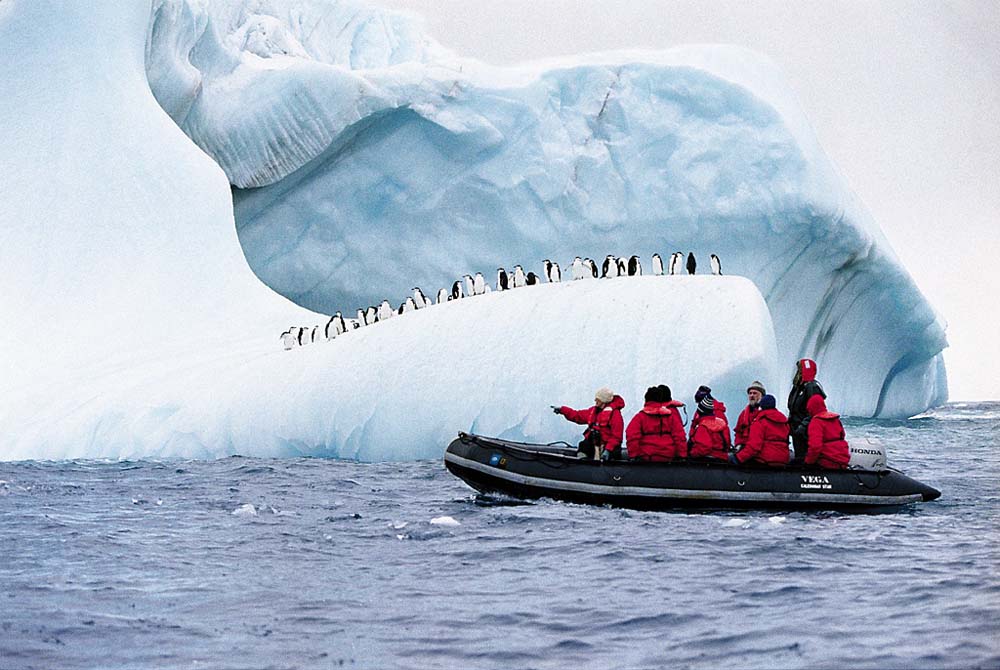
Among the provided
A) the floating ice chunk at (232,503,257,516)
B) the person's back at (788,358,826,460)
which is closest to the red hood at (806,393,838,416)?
the person's back at (788,358,826,460)

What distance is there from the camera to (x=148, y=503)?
866 cm

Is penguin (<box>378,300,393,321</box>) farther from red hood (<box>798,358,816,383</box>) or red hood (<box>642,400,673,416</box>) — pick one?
red hood (<box>798,358,816,383</box>)

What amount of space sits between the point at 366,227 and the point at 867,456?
1134cm

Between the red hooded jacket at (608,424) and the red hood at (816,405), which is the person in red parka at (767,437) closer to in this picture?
the red hood at (816,405)

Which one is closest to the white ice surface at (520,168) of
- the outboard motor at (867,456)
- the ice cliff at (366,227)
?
the ice cliff at (366,227)

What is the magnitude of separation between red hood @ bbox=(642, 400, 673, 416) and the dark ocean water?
72cm

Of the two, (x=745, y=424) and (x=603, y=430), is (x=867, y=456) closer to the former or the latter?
(x=745, y=424)

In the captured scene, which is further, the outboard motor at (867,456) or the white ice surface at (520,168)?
the white ice surface at (520,168)

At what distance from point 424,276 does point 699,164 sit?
460cm

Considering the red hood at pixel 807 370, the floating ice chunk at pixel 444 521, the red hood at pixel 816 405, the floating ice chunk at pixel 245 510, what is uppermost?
the red hood at pixel 807 370

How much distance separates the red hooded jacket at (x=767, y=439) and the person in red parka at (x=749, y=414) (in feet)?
0.27

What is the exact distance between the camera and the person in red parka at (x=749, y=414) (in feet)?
26.8

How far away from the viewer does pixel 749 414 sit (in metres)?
8.35

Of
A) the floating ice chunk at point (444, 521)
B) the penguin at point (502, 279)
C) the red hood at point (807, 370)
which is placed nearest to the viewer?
the floating ice chunk at point (444, 521)
